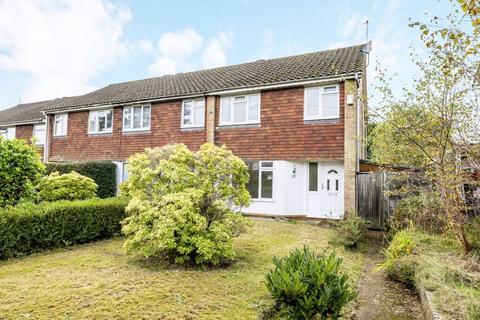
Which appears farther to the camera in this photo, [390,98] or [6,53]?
[6,53]

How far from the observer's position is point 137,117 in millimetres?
16359

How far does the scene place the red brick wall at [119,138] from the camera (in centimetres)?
1501

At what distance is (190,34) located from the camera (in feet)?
57.9

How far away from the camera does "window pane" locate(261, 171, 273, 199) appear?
12789mm

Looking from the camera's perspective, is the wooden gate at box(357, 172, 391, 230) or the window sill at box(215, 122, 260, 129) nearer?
the wooden gate at box(357, 172, 391, 230)

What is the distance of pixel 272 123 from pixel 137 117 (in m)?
7.73

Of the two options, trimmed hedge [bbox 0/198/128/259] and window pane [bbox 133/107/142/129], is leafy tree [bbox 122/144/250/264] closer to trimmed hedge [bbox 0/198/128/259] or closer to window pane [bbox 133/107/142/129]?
trimmed hedge [bbox 0/198/128/259]

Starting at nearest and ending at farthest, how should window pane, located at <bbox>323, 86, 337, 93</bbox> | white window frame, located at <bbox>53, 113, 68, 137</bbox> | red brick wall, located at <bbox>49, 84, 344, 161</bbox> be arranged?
window pane, located at <bbox>323, 86, 337, 93</bbox>, red brick wall, located at <bbox>49, 84, 344, 161</bbox>, white window frame, located at <bbox>53, 113, 68, 137</bbox>

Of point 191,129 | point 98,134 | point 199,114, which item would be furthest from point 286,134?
point 98,134

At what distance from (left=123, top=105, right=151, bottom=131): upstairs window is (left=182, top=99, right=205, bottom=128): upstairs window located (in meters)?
2.23

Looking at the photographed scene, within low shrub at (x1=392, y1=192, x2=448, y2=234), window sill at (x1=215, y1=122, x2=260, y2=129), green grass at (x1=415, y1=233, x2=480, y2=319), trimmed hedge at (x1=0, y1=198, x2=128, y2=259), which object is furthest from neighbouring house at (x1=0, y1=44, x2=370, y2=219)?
trimmed hedge at (x1=0, y1=198, x2=128, y2=259)

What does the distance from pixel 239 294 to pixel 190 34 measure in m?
16.3

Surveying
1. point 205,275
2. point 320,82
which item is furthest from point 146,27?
point 205,275

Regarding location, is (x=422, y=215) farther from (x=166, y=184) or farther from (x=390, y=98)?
(x=166, y=184)
